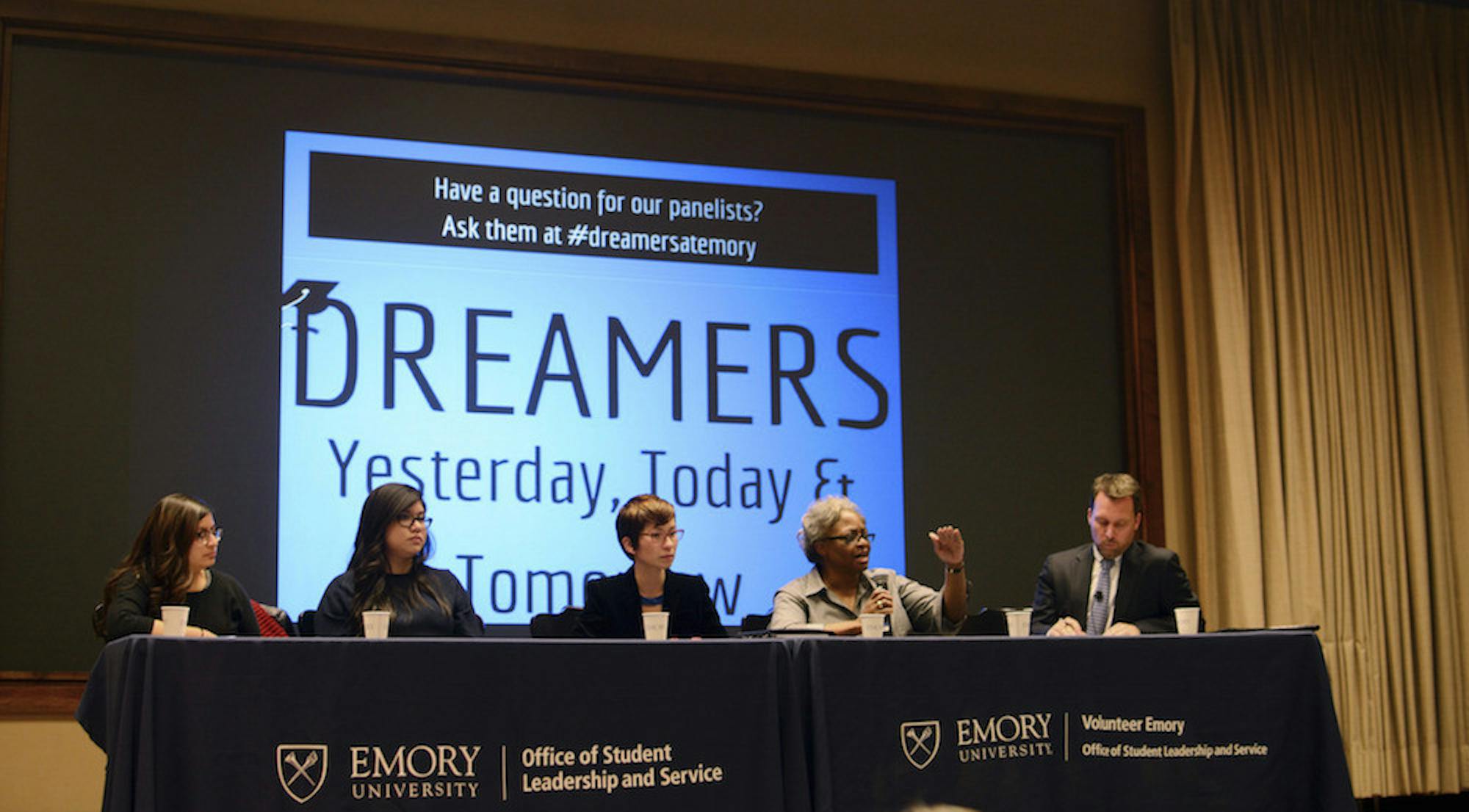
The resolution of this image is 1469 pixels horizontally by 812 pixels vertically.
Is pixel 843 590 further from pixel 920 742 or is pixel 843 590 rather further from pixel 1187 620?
pixel 920 742

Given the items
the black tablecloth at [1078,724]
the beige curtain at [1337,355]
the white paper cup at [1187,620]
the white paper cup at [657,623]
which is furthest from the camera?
A: the beige curtain at [1337,355]

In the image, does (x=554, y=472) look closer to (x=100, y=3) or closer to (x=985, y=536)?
(x=985, y=536)

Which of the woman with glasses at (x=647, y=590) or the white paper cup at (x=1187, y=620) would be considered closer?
the white paper cup at (x=1187, y=620)

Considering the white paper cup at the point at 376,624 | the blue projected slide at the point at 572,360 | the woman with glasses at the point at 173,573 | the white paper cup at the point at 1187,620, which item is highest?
the blue projected slide at the point at 572,360

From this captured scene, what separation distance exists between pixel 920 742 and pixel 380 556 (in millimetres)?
1615

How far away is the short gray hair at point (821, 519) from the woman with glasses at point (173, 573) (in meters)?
1.55

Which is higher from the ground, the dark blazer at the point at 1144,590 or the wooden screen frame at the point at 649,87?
the wooden screen frame at the point at 649,87

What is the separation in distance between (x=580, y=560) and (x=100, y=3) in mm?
2485

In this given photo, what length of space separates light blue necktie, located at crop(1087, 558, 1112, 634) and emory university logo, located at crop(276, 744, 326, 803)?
94.5 inches

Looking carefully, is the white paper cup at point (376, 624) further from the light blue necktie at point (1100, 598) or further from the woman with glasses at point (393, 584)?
the light blue necktie at point (1100, 598)

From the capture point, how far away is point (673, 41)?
550 centimetres

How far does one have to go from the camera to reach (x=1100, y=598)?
4.20m

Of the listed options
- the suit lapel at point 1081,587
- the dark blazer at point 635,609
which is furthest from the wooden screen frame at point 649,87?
the dark blazer at point 635,609

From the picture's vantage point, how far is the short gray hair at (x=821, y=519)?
395 centimetres
